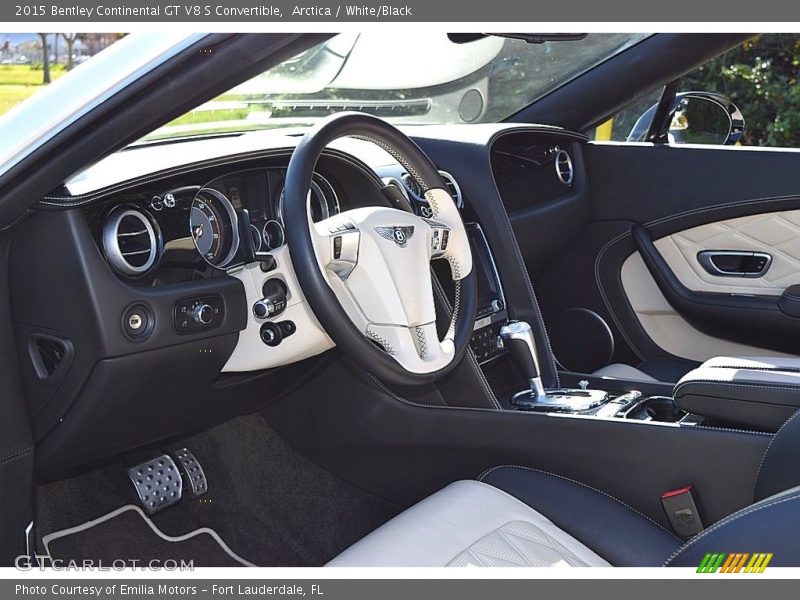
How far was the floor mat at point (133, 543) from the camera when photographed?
2.15 meters

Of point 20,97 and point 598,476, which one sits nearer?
point 20,97

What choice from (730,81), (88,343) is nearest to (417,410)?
(88,343)

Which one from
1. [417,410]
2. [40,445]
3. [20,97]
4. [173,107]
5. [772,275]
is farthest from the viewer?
[772,275]

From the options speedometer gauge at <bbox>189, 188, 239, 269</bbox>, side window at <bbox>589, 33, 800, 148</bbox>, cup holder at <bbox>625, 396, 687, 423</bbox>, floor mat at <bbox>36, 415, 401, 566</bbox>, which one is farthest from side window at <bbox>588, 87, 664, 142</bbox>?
side window at <bbox>589, 33, 800, 148</bbox>

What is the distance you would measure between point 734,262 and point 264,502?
1591mm

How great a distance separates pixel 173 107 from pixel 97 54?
0.16m

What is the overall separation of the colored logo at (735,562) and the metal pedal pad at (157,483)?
141 cm

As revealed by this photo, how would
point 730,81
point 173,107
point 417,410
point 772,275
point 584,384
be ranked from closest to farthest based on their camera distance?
point 173,107
point 417,410
point 584,384
point 772,275
point 730,81

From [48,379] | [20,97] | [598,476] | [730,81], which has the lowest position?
[598,476]

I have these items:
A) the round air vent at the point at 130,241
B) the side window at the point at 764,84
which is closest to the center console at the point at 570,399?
the round air vent at the point at 130,241

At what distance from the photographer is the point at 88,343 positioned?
1.65 m

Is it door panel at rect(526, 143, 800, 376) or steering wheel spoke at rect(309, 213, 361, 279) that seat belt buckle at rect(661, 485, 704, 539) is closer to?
steering wheel spoke at rect(309, 213, 361, 279)

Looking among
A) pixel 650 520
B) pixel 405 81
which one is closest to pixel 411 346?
pixel 650 520

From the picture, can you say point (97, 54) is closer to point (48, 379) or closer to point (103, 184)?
point (103, 184)
